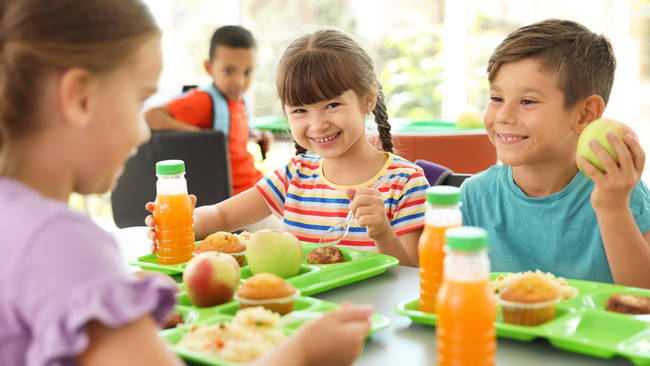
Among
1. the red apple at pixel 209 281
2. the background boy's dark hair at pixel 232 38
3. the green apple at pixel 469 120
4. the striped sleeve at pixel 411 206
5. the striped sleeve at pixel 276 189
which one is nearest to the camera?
the red apple at pixel 209 281

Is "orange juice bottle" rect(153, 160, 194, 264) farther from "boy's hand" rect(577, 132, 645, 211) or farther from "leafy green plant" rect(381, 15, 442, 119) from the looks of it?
"leafy green plant" rect(381, 15, 442, 119)

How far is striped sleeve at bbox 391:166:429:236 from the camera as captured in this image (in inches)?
63.2

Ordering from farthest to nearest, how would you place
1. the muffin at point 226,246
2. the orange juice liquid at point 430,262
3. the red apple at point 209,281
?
the muffin at point 226,246 < the red apple at point 209,281 < the orange juice liquid at point 430,262

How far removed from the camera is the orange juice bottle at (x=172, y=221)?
1326 millimetres

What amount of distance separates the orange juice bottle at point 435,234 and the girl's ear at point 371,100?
972mm

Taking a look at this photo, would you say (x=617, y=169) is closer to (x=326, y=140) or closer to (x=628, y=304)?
(x=628, y=304)

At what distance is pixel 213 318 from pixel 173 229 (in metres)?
0.47

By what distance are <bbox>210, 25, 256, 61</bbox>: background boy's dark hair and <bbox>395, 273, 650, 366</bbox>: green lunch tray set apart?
2911 mm

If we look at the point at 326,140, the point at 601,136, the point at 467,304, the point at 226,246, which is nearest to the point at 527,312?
the point at 467,304

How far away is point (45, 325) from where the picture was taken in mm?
550

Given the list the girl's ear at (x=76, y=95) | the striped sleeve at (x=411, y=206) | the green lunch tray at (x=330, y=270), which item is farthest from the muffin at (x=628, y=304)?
the girl's ear at (x=76, y=95)

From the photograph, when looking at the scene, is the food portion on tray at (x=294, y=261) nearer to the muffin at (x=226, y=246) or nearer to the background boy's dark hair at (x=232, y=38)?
the muffin at (x=226, y=246)

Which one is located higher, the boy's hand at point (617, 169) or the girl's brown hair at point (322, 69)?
the girl's brown hair at point (322, 69)

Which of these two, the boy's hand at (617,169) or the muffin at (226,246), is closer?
the boy's hand at (617,169)
